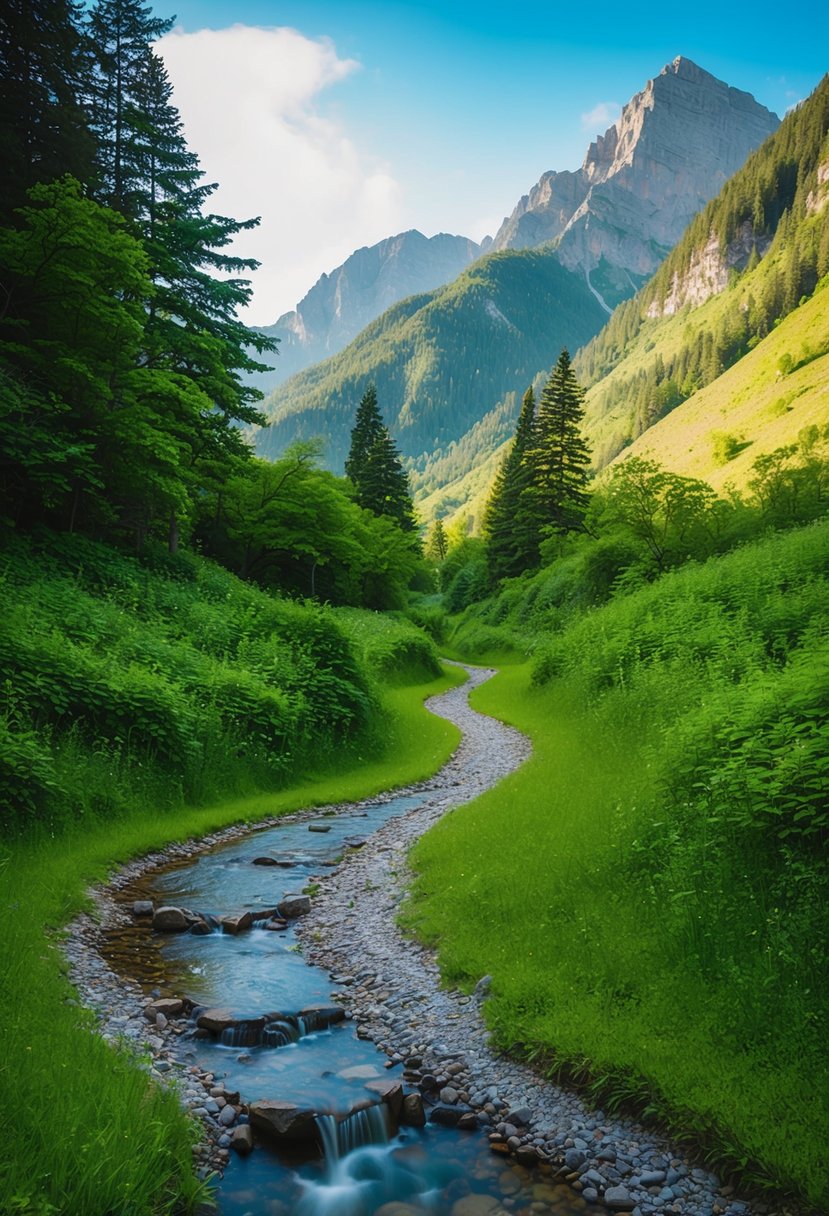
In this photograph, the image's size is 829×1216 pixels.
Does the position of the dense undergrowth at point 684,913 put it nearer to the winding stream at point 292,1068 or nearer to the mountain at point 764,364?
the winding stream at point 292,1068

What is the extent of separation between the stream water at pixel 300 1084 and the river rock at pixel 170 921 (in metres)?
0.15

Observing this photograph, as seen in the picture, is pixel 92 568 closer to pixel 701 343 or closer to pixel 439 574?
pixel 439 574

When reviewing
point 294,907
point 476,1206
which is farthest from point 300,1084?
point 294,907

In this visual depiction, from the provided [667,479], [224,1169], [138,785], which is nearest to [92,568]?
[138,785]

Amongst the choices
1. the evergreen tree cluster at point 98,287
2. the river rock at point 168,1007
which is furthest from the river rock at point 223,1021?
the evergreen tree cluster at point 98,287

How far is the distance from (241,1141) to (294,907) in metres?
4.79

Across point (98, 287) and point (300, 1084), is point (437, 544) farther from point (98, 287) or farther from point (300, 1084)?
point (300, 1084)

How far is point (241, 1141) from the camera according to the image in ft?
17.7

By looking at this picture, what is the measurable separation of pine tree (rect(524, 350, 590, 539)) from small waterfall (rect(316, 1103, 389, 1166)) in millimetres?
54961

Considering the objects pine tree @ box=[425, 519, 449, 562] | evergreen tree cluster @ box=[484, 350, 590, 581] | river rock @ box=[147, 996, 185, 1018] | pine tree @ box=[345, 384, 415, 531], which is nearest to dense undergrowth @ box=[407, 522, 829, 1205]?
river rock @ box=[147, 996, 185, 1018]

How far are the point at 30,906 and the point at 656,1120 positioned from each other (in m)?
7.59

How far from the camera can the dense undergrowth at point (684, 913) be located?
17.5 feet

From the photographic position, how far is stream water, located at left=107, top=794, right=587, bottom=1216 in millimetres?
5066

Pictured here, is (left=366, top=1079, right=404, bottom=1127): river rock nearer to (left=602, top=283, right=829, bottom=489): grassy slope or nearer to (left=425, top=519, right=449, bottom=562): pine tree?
(left=602, top=283, right=829, bottom=489): grassy slope
